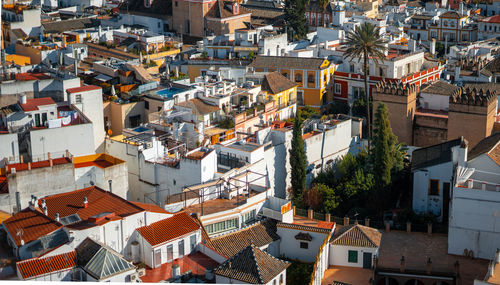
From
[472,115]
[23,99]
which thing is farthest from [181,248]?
[472,115]

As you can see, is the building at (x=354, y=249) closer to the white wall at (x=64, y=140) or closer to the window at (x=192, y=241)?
the window at (x=192, y=241)

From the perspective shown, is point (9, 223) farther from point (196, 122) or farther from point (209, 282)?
point (196, 122)

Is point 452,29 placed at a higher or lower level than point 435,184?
higher

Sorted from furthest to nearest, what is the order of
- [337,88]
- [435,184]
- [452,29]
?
[452,29] → [337,88] → [435,184]

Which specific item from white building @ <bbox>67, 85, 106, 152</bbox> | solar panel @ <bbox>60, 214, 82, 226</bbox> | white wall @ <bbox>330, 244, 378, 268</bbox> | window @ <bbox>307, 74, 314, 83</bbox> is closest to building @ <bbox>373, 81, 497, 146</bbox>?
window @ <bbox>307, 74, 314, 83</bbox>

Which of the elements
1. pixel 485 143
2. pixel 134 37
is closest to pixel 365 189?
pixel 485 143

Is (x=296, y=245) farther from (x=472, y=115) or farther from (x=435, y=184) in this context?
(x=472, y=115)
